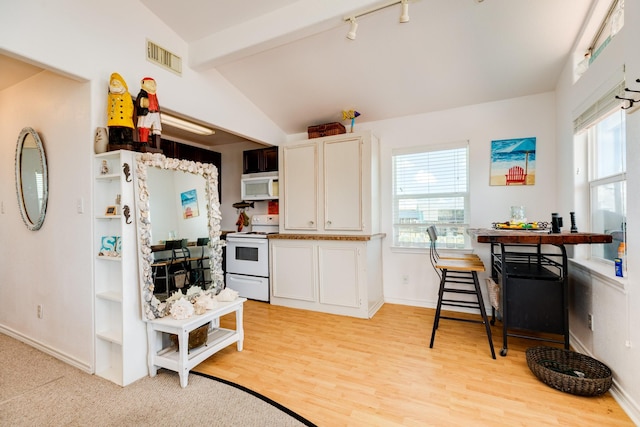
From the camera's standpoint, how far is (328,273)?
11.8 feet

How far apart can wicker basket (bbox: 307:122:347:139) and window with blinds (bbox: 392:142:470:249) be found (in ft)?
2.58

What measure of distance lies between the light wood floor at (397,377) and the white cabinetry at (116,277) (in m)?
0.56

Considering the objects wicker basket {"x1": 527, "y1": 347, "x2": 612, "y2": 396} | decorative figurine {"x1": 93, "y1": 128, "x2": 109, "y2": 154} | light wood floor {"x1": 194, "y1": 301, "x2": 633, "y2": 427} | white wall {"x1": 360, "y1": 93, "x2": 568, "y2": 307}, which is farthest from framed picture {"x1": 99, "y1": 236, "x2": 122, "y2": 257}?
wicker basket {"x1": 527, "y1": 347, "x2": 612, "y2": 396}

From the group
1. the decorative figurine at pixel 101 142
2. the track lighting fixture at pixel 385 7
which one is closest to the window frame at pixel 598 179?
the track lighting fixture at pixel 385 7

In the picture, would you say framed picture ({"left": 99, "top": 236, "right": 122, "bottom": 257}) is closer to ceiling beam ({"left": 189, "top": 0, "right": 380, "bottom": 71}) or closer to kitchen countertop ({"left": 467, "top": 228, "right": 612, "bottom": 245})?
ceiling beam ({"left": 189, "top": 0, "right": 380, "bottom": 71})

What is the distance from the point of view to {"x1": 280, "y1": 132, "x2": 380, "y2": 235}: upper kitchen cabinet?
3.49 m

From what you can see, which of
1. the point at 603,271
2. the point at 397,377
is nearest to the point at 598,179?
the point at 603,271

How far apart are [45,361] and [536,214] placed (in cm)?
481

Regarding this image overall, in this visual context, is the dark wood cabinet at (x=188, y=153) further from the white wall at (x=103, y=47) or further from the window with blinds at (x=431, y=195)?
the window with blinds at (x=431, y=195)

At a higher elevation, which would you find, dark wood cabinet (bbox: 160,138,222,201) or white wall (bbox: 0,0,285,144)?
white wall (bbox: 0,0,285,144)

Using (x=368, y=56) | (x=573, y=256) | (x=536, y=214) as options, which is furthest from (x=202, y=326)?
(x=536, y=214)

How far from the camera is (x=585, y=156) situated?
8.45ft

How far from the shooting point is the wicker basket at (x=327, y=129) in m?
3.77

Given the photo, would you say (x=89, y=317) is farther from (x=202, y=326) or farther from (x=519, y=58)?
(x=519, y=58)
